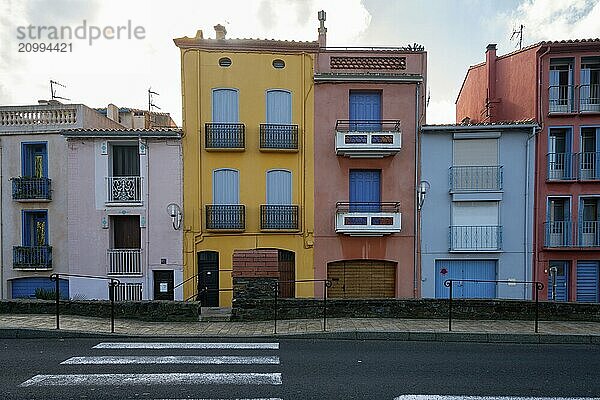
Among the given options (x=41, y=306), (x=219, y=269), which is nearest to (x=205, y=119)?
(x=219, y=269)

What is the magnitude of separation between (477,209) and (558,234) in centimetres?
338

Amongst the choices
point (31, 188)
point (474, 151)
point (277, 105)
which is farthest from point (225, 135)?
point (474, 151)

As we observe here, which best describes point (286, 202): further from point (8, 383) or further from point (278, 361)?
point (8, 383)

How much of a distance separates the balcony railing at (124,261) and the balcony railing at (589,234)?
56.8ft

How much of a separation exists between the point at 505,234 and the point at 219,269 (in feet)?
37.3

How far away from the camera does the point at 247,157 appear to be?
14977 mm

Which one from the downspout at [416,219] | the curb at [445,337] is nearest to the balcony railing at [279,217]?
the downspout at [416,219]

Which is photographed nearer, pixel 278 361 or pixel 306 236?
pixel 278 361

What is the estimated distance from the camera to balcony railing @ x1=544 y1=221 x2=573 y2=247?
15055 millimetres

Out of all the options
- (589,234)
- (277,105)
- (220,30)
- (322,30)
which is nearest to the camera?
(277,105)

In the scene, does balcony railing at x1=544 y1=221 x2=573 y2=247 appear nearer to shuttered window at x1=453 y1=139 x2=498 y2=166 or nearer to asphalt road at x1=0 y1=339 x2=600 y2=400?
shuttered window at x1=453 y1=139 x2=498 y2=166

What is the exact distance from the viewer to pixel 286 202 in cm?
1520

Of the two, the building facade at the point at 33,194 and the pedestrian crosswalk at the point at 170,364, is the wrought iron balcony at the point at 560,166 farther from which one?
the building facade at the point at 33,194

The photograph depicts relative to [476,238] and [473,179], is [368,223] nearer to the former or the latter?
[476,238]
